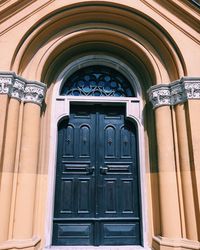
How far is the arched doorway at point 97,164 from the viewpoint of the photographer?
455 cm

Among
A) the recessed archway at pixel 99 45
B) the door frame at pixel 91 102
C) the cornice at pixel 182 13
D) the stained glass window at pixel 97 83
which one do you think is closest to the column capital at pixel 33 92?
the recessed archway at pixel 99 45

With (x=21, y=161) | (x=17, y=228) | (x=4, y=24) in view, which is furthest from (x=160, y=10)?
(x=17, y=228)

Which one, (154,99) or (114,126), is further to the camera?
(114,126)

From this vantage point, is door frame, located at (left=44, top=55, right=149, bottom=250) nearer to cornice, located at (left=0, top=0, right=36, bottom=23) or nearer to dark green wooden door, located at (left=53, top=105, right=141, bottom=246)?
dark green wooden door, located at (left=53, top=105, right=141, bottom=246)

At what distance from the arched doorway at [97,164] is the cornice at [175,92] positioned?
0.60 metres

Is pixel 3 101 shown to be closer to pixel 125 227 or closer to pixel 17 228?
pixel 17 228

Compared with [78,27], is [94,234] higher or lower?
lower

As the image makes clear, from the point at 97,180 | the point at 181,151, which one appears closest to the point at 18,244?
the point at 97,180

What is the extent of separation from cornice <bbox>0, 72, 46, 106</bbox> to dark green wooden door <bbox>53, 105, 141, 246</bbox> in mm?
879

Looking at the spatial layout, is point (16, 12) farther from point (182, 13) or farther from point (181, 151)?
point (181, 151)

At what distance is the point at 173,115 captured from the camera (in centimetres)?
446

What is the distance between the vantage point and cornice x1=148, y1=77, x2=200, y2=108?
4.22m

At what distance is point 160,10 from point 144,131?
93.1 inches

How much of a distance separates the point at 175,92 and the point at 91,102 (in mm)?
1669
